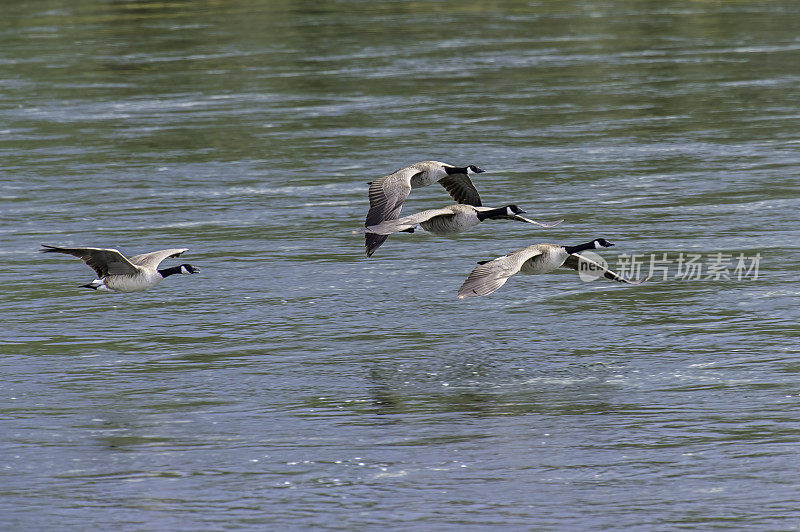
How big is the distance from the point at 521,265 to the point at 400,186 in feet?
Answer: 6.78

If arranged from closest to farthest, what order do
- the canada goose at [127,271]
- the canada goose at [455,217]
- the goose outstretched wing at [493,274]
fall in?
the goose outstretched wing at [493,274] → the canada goose at [127,271] → the canada goose at [455,217]

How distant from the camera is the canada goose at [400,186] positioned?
13633mm

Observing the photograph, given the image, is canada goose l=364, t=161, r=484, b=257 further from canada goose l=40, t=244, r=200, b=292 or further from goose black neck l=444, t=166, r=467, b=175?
canada goose l=40, t=244, r=200, b=292

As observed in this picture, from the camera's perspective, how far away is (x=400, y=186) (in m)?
13.9

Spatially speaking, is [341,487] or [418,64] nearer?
[341,487]

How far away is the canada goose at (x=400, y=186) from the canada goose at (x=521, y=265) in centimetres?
143

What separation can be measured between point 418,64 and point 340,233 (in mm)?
14809

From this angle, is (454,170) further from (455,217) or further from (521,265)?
(521,265)

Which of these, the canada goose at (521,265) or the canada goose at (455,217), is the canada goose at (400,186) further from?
the canada goose at (521,265)

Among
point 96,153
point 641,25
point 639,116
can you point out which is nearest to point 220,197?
point 96,153

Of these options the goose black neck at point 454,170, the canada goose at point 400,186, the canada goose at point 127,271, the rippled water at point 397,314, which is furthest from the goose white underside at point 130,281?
the goose black neck at point 454,170

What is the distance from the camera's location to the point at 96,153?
73.8ft

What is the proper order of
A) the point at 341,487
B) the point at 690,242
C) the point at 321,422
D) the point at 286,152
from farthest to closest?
the point at 286,152
the point at 690,242
the point at 321,422
the point at 341,487

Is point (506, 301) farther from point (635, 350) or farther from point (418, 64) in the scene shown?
point (418, 64)
